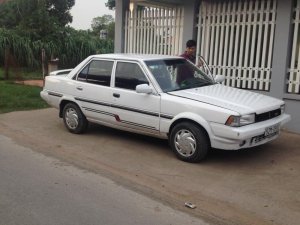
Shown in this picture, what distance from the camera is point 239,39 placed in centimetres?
937

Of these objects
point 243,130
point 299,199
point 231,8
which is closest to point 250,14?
point 231,8

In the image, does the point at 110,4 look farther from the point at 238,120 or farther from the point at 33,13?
the point at 238,120

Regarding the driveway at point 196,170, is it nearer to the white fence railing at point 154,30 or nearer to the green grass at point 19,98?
the green grass at point 19,98

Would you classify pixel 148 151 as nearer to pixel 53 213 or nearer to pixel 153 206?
pixel 153 206

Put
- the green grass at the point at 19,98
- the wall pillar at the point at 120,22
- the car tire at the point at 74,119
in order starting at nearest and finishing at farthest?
the car tire at the point at 74,119 → the green grass at the point at 19,98 → the wall pillar at the point at 120,22

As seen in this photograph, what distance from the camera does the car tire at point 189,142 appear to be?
247 inches

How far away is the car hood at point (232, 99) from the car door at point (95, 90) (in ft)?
4.48

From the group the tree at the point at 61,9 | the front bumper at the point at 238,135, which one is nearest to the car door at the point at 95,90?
the front bumper at the point at 238,135

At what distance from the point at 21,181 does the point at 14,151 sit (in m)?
1.60

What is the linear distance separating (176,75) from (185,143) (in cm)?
139

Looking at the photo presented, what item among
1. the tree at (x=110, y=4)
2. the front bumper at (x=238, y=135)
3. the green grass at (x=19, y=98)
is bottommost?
the green grass at (x=19, y=98)

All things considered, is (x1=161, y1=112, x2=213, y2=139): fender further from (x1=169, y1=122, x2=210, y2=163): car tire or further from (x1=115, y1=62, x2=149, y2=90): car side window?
(x1=115, y1=62, x2=149, y2=90): car side window

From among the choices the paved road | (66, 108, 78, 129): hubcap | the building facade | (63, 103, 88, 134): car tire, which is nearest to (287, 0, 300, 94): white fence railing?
the building facade

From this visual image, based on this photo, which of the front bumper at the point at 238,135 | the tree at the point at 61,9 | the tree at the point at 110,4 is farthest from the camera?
the tree at the point at 110,4
